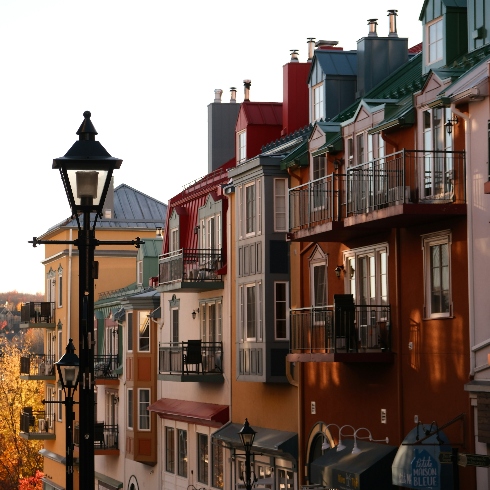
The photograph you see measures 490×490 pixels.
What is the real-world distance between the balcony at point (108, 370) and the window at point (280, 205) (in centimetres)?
1895

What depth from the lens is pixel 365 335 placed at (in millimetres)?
27297

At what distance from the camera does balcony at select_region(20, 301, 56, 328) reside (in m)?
61.8

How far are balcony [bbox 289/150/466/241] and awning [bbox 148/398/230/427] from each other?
389 inches

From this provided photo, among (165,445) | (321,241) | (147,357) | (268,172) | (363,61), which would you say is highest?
(363,61)

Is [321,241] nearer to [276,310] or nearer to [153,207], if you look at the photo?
[276,310]

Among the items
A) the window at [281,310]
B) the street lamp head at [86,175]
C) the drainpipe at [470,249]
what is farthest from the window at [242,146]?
the street lamp head at [86,175]

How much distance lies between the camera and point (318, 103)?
33.7 metres

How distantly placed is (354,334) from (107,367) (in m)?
26.3

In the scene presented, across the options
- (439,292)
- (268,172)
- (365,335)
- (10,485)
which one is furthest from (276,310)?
(10,485)

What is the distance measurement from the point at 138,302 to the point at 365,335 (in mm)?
21679

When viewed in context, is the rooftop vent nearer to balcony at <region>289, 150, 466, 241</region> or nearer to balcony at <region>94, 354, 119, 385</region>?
balcony at <region>289, 150, 466, 241</region>

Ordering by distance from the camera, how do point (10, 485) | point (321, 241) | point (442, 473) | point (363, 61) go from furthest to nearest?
1. point (10, 485)
2. point (363, 61)
3. point (321, 241)
4. point (442, 473)

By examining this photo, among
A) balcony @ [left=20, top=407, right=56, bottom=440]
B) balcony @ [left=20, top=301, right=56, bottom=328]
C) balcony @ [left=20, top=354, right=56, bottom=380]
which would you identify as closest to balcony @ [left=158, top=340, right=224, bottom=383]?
balcony @ [left=20, top=354, right=56, bottom=380]

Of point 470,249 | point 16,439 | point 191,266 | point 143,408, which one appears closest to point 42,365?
point 143,408
